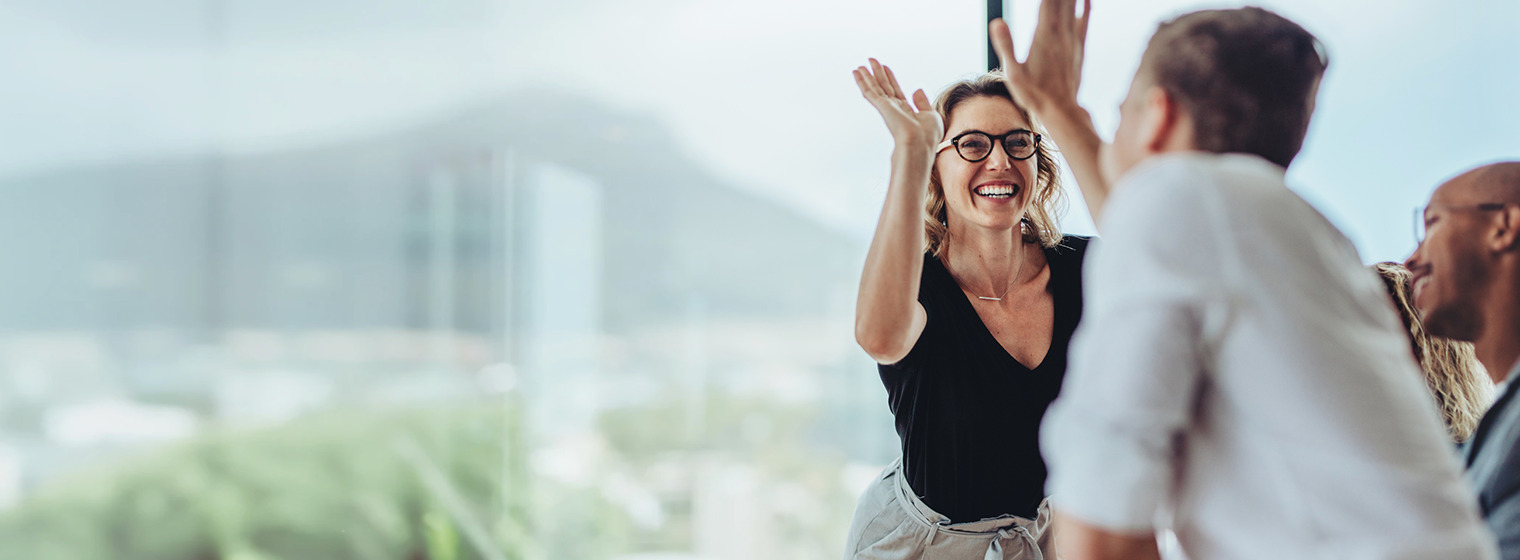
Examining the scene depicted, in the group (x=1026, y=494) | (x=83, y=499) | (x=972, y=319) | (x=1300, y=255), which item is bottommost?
(x=83, y=499)

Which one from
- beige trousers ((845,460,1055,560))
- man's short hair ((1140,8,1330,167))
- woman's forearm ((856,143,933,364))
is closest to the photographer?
man's short hair ((1140,8,1330,167))

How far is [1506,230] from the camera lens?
909 millimetres

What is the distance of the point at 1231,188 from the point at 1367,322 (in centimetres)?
13

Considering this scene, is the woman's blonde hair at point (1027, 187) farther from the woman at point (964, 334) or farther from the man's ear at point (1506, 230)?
the man's ear at point (1506, 230)

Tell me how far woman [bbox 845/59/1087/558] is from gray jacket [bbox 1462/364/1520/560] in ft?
1.65

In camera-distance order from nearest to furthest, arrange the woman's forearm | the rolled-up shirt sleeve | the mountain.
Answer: the rolled-up shirt sleeve → the woman's forearm → the mountain

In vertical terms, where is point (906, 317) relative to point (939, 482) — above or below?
above

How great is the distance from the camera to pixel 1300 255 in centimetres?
60

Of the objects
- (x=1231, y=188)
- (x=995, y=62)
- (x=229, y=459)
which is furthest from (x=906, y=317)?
(x=229, y=459)

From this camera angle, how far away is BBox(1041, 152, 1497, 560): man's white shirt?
590 mm

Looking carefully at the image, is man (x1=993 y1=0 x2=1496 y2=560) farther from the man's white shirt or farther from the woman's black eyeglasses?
the woman's black eyeglasses

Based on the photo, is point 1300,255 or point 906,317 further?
point 906,317

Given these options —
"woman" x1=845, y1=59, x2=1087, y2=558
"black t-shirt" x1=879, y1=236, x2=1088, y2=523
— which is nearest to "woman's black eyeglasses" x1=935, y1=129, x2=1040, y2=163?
"woman" x1=845, y1=59, x2=1087, y2=558

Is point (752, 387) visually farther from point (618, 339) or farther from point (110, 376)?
point (110, 376)
